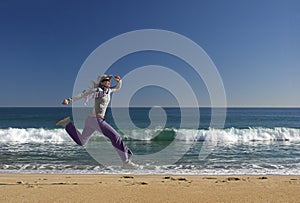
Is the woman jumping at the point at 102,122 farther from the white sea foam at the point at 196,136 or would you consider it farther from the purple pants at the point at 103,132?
the white sea foam at the point at 196,136

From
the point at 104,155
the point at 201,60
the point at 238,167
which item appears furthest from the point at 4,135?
the point at 201,60

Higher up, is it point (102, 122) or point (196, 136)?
point (102, 122)

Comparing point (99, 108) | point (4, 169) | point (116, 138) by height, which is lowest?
point (4, 169)

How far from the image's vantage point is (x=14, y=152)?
17.3 metres

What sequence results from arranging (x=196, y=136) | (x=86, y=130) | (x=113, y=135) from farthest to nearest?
1. (x=196, y=136)
2. (x=86, y=130)
3. (x=113, y=135)

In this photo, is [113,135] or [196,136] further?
[196,136]

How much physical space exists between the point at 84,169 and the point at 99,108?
21.8 feet

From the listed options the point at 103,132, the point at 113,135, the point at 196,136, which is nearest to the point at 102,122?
the point at 103,132

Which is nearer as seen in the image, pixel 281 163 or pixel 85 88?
pixel 85 88

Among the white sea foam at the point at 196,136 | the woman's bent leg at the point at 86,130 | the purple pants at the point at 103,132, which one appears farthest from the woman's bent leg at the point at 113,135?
the white sea foam at the point at 196,136

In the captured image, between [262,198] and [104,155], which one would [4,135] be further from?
[262,198]

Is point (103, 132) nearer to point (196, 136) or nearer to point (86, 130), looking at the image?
point (86, 130)

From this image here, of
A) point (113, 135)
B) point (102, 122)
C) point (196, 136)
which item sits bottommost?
point (196, 136)

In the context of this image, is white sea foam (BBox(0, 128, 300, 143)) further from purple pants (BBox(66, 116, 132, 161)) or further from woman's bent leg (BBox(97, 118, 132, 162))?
woman's bent leg (BBox(97, 118, 132, 162))
